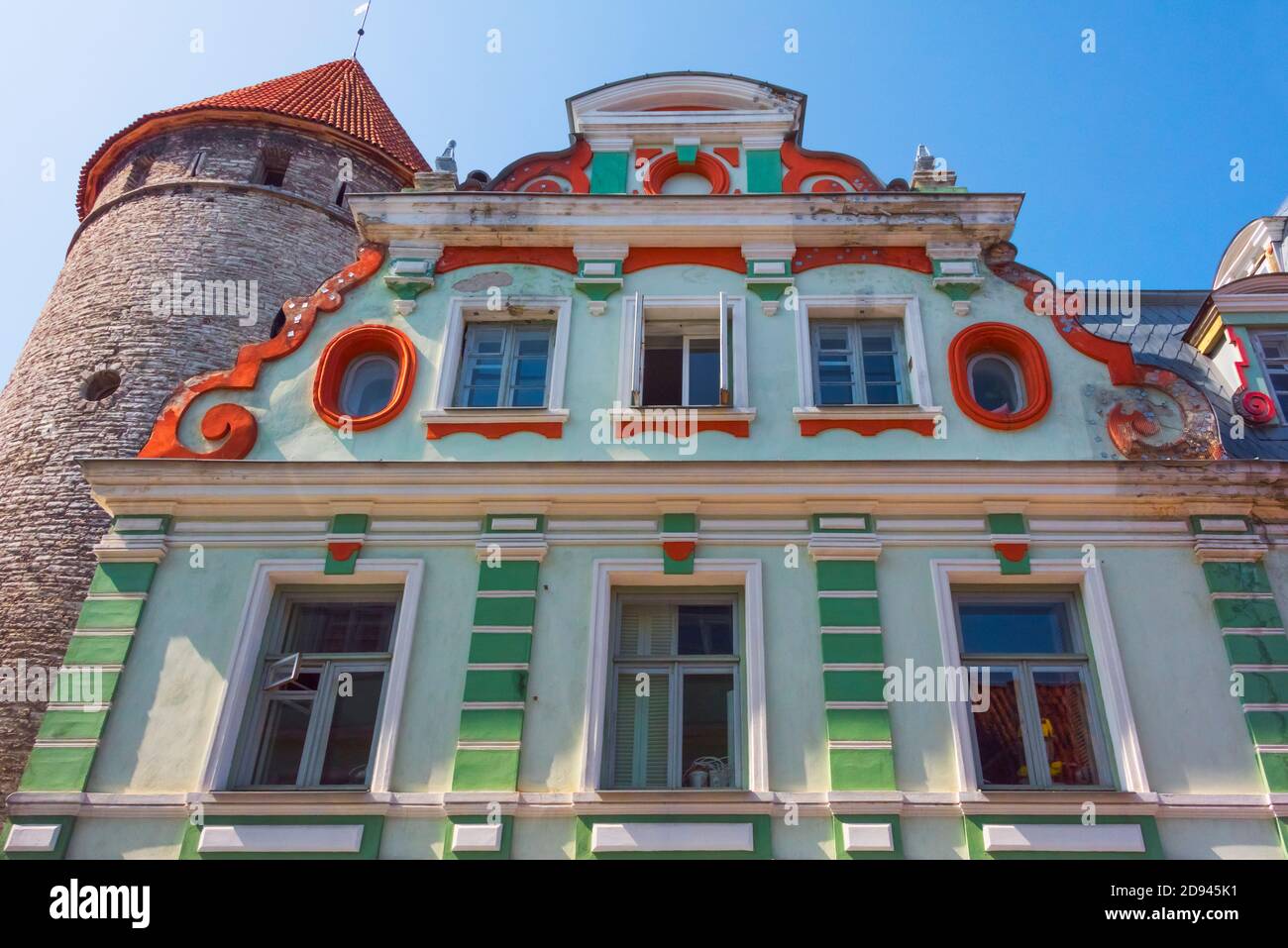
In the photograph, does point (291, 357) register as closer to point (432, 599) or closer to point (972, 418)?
point (432, 599)

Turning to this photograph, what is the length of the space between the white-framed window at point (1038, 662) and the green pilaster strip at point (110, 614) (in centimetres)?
663

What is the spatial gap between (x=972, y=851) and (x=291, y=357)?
755 centimetres

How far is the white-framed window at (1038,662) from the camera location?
334 inches

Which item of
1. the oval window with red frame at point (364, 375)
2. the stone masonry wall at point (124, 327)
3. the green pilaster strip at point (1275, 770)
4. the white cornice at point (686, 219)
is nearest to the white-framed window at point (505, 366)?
→ the oval window with red frame at point (364, 375)

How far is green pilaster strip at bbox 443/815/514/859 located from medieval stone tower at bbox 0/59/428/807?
6.30m

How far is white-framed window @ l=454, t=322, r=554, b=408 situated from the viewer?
10.7 meters

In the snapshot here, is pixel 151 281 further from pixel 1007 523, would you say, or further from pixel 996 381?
pixel 1007 523

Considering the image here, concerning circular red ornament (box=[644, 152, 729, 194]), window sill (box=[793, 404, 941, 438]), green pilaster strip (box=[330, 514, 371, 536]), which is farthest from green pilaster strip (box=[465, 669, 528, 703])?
circular red ornament (box=[644, 152, 729, 194])

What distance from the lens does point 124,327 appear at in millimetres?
15258

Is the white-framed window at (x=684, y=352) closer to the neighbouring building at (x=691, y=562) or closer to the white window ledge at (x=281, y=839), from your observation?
the neighbouring building at (x=691, y=562)

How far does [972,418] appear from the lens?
10258 millimetres

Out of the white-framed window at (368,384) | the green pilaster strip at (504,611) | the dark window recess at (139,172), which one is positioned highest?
the dark window recess at (139,172)

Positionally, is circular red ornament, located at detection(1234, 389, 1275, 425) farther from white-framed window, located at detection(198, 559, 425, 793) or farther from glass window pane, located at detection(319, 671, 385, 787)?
glass window pane, located at detection(319, 671, 385, 787)
